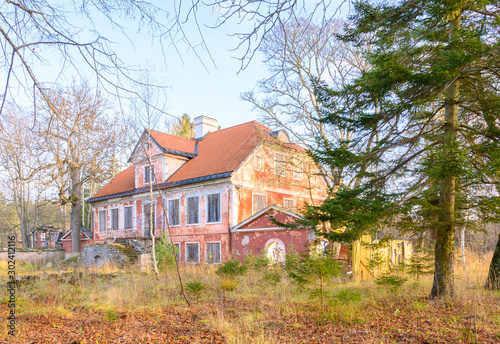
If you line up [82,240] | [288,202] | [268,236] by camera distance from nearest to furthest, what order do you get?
[268,236]
[288,202]
[82,240]

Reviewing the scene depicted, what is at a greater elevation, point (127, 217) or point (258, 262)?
point (127, 217)

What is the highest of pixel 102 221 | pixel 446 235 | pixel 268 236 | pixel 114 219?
pixel 446 235

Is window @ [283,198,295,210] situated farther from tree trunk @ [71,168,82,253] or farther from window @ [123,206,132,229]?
tree trunk @ [71,168,82,253]

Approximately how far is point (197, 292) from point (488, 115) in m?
8.40

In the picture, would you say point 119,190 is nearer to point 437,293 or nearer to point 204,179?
point 204,179

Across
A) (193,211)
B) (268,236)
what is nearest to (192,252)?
(193,211)

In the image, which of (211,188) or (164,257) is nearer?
(164,257)

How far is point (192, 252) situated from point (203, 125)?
10.3 meters

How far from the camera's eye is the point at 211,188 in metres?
21.2

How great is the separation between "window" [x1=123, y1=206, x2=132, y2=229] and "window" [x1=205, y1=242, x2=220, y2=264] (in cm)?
770

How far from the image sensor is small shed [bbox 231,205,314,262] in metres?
17.1

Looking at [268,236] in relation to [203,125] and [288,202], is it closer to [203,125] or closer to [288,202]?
[288,202]

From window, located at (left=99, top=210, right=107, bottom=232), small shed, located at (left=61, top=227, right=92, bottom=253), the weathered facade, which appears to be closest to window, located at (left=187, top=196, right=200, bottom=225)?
the weathered facade

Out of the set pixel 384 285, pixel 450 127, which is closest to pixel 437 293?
pixel 384 285
